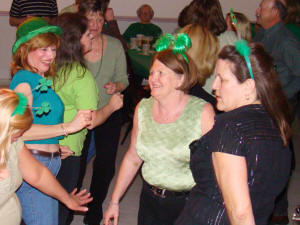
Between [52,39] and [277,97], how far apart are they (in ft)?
4.34

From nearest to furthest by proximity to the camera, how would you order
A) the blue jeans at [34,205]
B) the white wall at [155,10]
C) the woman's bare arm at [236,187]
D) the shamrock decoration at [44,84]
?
the woman's bare arm at [236,187] → the shamrock decoration at [44,84] → the blue jeans at [34,205] → the white wall at [155,10]

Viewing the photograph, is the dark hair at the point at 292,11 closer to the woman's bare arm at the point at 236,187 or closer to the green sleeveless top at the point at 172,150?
the green sleeveless top at the point at 172,150

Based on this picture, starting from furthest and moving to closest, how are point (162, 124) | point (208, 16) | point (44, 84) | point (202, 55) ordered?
point (208, 16), point (202, 55), point (162, 124), point (44, 84)

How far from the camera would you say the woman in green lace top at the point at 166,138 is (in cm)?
218

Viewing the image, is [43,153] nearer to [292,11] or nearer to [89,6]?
[89,6]

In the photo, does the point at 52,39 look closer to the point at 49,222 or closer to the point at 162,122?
the point at 162,122

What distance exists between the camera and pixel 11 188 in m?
1.90

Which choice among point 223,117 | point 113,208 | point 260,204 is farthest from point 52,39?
point 260,204

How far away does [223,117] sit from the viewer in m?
1.63

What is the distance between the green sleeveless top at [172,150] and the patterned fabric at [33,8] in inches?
103

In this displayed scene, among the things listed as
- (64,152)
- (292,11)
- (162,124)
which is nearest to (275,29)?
(292,11)

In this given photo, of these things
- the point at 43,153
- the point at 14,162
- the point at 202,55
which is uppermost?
the point at 202,55

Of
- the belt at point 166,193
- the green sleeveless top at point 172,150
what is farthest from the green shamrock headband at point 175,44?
the belt at point 166,193

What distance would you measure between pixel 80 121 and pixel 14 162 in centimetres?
60
